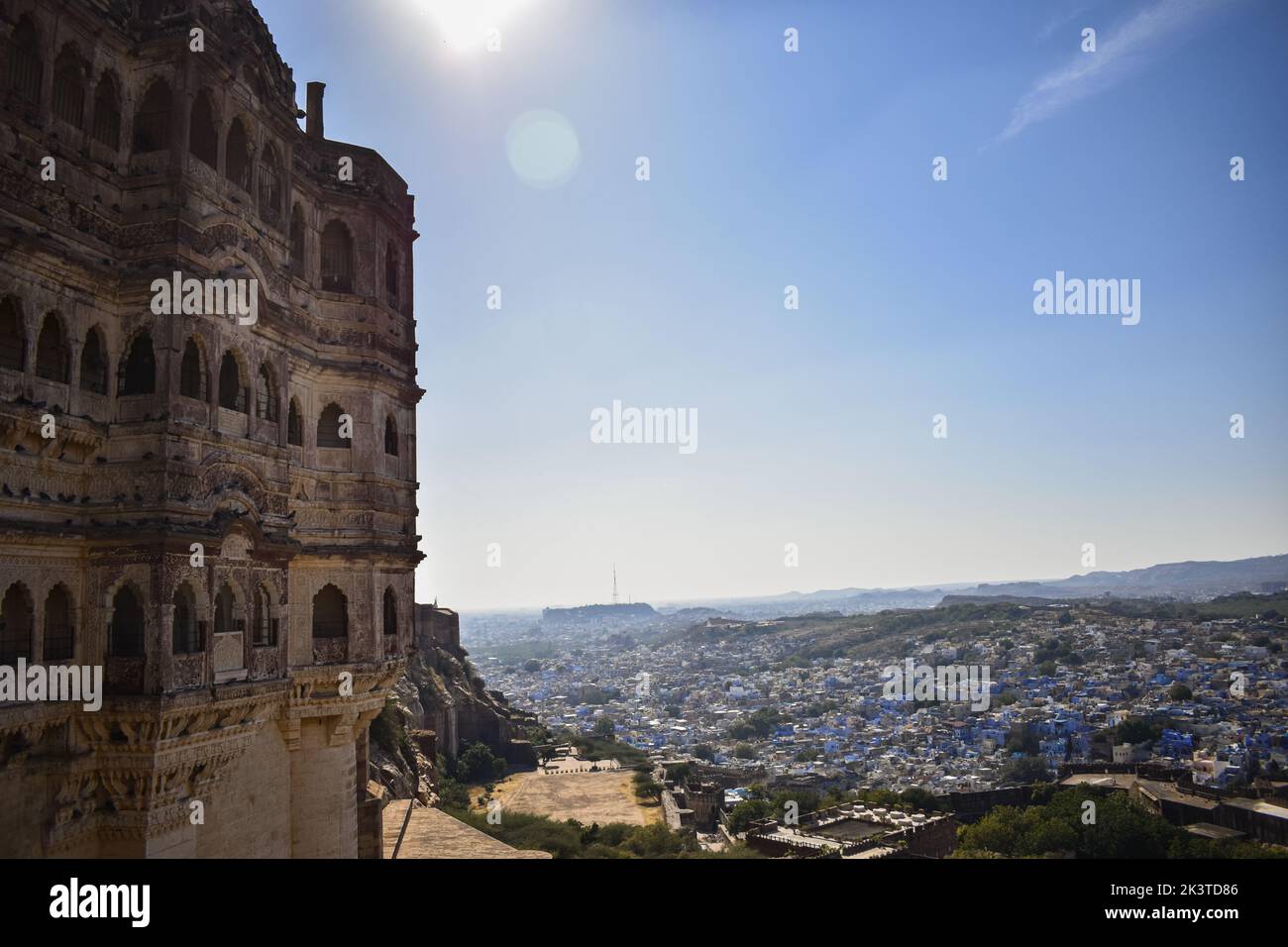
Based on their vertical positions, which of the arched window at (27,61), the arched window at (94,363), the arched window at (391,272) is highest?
the arched window at (27,61)

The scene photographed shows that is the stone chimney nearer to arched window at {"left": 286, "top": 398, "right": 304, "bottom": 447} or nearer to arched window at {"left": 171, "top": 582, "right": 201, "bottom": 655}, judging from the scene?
arched window at {"left": 286, "top": 398, "right": 304, "bottom": 447}

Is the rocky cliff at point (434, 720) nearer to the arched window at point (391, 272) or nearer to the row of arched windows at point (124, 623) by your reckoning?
the arched window at point (391, 272)

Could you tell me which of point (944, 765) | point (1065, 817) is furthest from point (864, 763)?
point (1065, 817)

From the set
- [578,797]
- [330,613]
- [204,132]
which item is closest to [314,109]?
[204,132]

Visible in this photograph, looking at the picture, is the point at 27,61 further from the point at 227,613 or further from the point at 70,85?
the point at 227,613

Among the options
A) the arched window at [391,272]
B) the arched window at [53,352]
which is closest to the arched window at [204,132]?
the arched window at [53,352]

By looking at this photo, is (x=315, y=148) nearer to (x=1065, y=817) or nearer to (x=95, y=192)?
(x=95, y=192)
